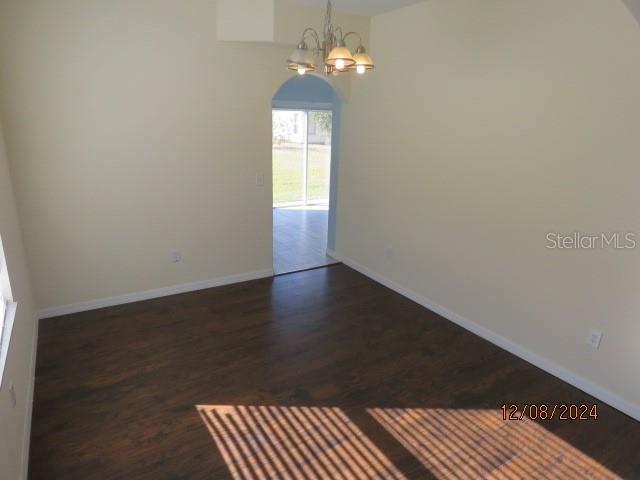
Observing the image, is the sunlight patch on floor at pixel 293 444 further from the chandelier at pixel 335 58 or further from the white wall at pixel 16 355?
the chandelier at pixel 335 58

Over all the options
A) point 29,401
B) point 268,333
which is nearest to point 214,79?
point 268,333

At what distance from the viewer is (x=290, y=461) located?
6.87 feet

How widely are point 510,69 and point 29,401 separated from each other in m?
3.79

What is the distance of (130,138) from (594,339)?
12.6 feet

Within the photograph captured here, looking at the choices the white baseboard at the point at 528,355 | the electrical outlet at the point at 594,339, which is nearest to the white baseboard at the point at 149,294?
the white baseboard at the point at 528,355

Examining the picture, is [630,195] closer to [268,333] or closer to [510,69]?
[510,69]

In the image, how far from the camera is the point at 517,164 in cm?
290

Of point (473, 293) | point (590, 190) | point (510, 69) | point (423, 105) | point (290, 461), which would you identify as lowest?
point (290, 461)

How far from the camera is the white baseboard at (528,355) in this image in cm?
255

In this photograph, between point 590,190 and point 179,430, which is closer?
point 179,430
